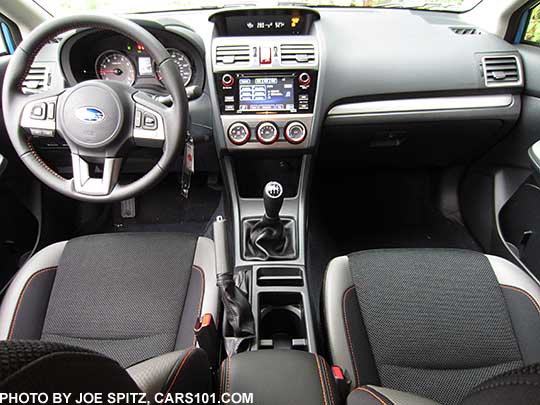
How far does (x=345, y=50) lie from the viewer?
56.9 inches

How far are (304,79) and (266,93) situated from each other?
142 millimetres

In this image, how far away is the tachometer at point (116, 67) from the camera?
1.47 m

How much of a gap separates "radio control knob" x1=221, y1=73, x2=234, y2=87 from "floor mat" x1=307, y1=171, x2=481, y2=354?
950 millimetres

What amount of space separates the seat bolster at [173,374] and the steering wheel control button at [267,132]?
0.85 meters

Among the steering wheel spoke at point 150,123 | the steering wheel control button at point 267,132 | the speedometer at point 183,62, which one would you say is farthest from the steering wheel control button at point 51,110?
the steering wheel control button at point 267,132

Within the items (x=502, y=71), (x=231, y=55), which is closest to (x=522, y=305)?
(x=502, y=71)

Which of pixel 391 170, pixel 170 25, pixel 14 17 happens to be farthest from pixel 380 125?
pixel 14 17

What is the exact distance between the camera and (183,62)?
148 cm

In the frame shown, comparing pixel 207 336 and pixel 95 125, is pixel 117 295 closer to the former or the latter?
pixel 207 336

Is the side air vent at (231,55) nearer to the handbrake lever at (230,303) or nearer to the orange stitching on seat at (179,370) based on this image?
the handbrake lever at (230,303)

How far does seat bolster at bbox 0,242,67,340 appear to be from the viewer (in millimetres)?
1078

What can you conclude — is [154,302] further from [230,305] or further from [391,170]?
[391,170]

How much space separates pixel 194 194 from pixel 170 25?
0.98 metres

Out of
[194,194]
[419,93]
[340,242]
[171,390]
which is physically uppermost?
[419,93]
